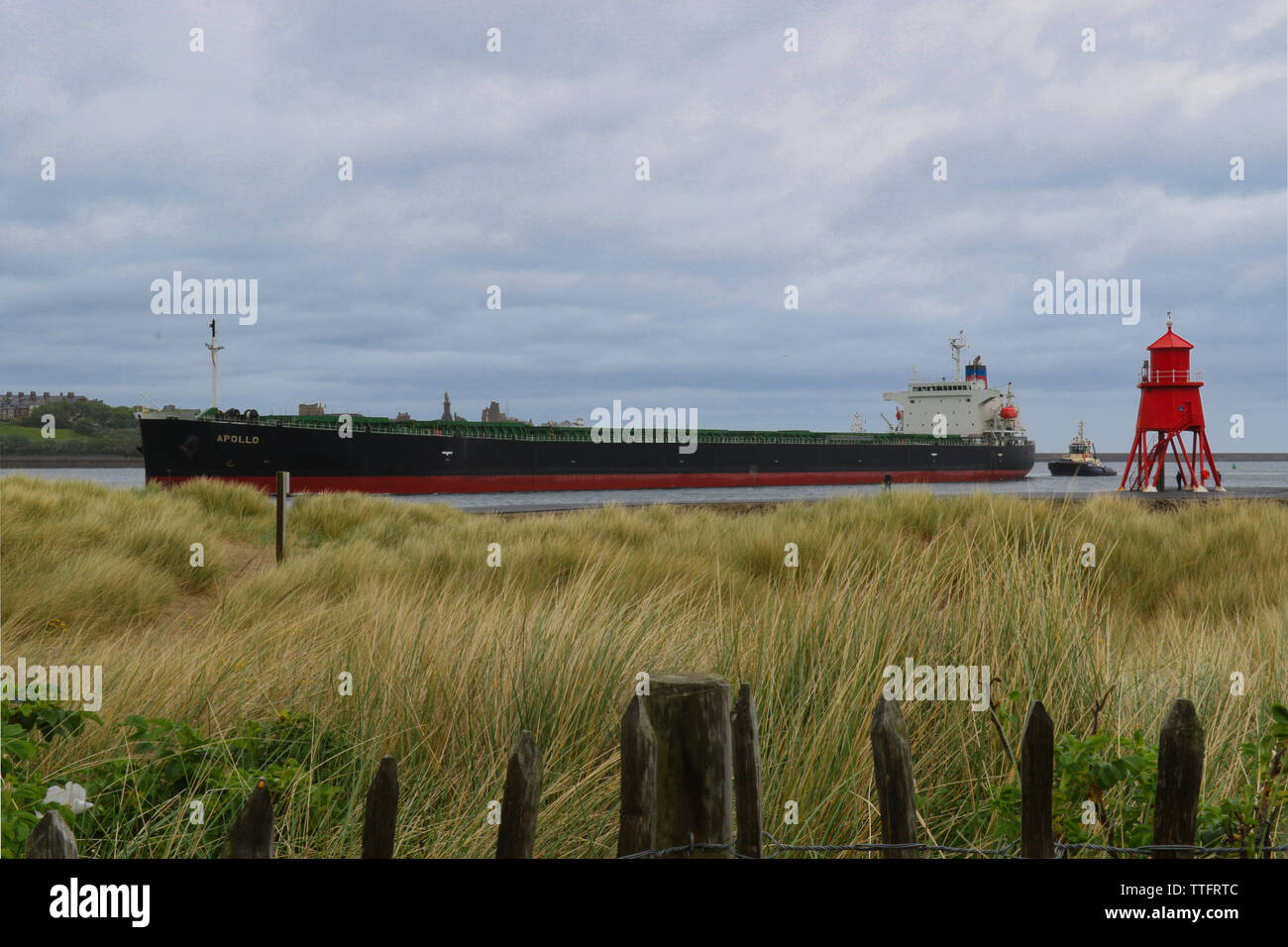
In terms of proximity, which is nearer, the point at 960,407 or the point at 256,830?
the point at 256,830

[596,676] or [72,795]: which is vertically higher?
[72,795]

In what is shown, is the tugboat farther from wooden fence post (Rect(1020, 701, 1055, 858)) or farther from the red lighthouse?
wooden fence post (Rect(1020, 701, 1055, 858))

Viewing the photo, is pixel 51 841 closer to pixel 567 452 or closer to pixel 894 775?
pixel 894 775

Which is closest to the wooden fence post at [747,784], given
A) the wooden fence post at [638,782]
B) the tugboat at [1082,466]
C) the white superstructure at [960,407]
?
the wooden fence post at [638,782]

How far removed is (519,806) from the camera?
134 centimetres

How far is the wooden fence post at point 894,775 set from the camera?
4.86 ft

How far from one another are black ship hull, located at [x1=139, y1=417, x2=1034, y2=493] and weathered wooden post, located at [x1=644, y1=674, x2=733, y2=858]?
2933 cm

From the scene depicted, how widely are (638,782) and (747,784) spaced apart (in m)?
0.21

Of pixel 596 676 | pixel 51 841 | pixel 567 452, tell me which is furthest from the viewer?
pixel 567 452

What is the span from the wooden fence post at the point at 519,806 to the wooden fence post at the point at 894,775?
2.00 feet

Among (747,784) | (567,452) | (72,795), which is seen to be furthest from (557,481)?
(747,784)
